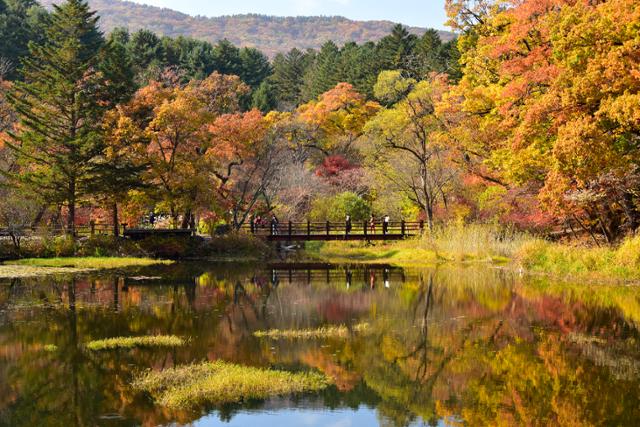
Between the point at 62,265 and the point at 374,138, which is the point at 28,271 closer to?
the point at 62,265

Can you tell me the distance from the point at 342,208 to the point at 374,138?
5190mm

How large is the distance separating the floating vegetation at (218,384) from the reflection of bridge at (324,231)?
29.3m

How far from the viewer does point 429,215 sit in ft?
136

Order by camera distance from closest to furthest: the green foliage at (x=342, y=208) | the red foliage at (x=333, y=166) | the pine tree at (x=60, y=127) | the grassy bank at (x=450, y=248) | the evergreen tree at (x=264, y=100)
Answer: the grassy bank at (x=450, y=248), the pine tree at (x=60, y=127), the green foliage at (x=342, y=208), the red foliage at (x=333, y=166), the evergreen tree at (x=264, y=100)

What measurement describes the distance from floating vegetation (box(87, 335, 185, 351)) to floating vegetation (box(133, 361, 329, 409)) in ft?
7.41

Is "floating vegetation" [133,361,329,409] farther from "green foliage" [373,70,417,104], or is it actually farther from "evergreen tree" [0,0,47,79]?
"evergreen tree" [0,0,47,79]

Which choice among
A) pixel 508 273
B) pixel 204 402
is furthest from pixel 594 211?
pixel 204 402

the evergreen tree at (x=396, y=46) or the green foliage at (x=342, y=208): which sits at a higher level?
the evergreen tree at (x=396, y=46)

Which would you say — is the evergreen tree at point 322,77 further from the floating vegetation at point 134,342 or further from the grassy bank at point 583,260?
the floating vegetation at point 134,342

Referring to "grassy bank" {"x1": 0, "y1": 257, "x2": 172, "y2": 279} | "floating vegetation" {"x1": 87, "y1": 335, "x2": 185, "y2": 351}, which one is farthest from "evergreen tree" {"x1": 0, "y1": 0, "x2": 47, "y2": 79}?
"floating vegetation" {"x1": 87, "y1": 335, "x2": 185, "y2": 351}

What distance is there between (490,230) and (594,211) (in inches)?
301

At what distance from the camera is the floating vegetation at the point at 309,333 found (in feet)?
54.1

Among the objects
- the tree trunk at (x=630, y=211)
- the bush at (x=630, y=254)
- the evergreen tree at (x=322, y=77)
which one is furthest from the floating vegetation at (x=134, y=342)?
the evergreen tree at (x=322, y=77)

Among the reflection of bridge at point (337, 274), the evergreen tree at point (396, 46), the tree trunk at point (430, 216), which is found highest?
the evergreen tree at point (396, 46)
